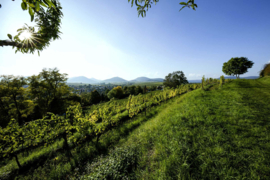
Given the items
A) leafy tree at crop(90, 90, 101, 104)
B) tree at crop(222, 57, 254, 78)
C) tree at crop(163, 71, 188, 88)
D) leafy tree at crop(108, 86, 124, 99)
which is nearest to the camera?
tree at crop(222, 57, 254, 78)

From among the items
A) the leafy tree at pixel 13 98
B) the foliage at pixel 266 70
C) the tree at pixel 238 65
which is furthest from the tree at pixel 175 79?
the leafy tree at pixel 13 98

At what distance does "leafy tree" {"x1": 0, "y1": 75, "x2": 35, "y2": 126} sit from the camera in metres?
21.5

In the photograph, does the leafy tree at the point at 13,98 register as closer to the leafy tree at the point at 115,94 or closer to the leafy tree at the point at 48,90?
the leafy tree at the point at 48,90

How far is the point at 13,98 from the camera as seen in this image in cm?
2267

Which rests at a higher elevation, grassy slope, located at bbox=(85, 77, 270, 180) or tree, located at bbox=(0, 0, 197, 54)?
tree, located at bbox=(0, 0, 197, 54)

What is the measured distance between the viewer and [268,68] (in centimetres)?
2183

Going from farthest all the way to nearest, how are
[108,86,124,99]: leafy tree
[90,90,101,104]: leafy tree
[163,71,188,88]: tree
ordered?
[108,86,124,99]: leafy tree < [90,90,101,104]: leafy tree < [163,71,188,88]: tree

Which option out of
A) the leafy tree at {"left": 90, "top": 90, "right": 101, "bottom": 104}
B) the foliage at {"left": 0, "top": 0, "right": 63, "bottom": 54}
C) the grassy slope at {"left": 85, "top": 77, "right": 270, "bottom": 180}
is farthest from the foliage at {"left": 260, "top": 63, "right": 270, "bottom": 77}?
the leafy tree at {"left": 90, "top": 90, "right": 101, "bottom": 104}

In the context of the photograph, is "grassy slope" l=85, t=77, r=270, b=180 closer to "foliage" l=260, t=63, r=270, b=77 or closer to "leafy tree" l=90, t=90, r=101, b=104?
"foliage" l=260, t=63, r=270, b=77

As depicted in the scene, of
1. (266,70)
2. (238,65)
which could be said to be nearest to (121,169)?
(266,70)

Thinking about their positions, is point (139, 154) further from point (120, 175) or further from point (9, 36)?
point (9, 36)

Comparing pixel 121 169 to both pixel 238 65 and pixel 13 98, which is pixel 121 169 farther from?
pixel 238 65

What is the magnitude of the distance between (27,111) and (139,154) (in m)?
38.7

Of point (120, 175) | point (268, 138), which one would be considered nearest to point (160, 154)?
point (120, 175)
